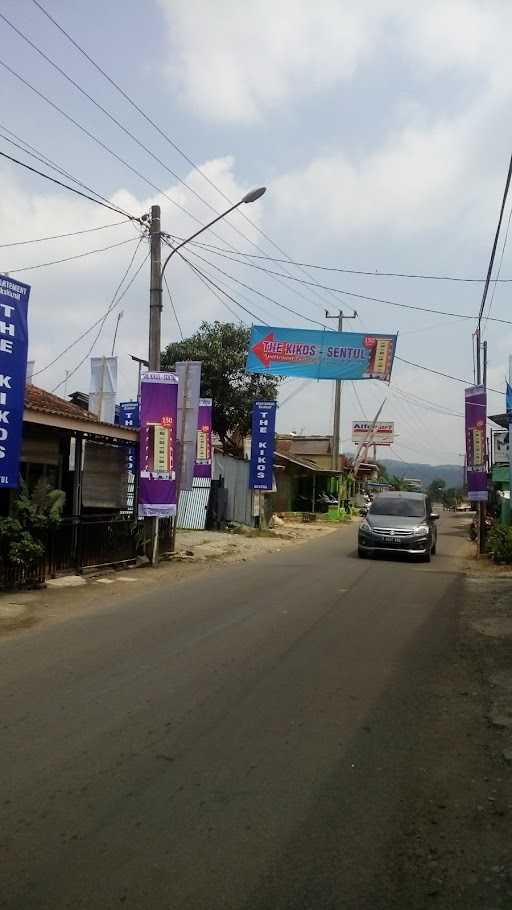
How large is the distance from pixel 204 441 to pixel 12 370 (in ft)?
42.8

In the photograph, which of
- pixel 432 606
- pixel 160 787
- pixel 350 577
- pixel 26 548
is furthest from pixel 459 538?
pixel 160 787

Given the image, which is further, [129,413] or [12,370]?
[129,413]

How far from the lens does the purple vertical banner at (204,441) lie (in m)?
23.0

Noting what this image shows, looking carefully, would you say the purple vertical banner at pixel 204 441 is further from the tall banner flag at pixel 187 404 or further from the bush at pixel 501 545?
the bush at pixel 501 545

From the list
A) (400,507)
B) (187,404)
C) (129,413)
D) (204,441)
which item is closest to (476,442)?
(400,507)

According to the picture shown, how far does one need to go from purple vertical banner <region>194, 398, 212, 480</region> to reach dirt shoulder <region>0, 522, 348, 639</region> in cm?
215

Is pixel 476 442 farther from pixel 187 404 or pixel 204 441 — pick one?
pixel 204 441

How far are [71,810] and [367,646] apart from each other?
4.69 meters

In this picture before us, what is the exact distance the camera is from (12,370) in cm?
1062

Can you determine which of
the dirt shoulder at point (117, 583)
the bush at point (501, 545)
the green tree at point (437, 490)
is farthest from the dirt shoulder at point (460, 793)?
the green tree at point (437, 490)

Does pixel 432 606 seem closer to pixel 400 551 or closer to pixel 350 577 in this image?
pixel 350 577

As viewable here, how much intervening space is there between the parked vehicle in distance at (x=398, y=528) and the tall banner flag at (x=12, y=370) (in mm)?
9887

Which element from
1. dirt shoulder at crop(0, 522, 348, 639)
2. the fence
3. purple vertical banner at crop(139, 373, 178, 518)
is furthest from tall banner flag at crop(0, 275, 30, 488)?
the fence

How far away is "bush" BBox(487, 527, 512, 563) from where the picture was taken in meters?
16.9
